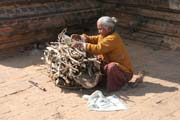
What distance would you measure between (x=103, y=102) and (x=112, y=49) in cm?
91

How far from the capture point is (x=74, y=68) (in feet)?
20.2

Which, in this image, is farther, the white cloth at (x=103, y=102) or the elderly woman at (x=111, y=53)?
the elderly woman at (x=111, y=53)

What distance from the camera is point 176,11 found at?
29.7 ft

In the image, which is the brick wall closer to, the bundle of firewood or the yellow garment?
the yellow garment

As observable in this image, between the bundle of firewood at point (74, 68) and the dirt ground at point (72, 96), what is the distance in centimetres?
15

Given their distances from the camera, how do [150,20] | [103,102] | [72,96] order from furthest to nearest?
[150,20]
[72,96]
[103,102]

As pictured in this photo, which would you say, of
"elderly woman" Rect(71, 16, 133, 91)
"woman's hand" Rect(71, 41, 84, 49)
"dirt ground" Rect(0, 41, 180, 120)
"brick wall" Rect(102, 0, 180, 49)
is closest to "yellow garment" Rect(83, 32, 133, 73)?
"elderly woman" Rect(71, 16, 133, 91)

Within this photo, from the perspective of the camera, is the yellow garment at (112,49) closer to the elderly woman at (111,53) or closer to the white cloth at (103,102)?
the elderly woman at (111,53)

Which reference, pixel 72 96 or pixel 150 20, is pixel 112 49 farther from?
pixel 150 20

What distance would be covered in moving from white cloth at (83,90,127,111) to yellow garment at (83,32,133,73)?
2.03ft

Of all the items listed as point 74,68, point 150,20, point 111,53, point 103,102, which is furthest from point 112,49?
point 150,20

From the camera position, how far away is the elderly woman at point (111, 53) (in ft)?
19.8

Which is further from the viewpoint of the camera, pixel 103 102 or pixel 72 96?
pixel 72 96

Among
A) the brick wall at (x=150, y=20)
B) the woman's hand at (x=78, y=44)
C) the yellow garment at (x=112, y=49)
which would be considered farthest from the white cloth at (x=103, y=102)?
the brick wall at (x=150, y=20)
